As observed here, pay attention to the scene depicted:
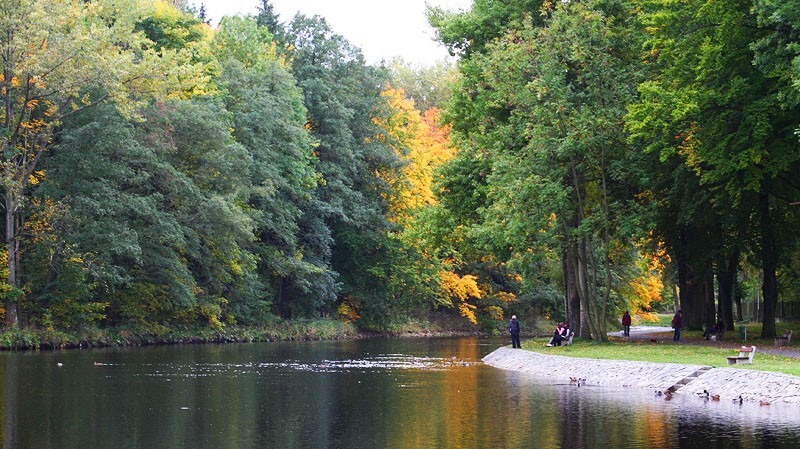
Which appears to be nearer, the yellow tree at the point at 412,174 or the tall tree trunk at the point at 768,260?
the tall tree trunk at the point at 768,260

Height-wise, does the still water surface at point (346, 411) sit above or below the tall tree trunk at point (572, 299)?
below

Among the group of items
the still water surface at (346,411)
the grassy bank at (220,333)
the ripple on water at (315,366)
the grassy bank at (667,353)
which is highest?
the grassy bank at (220,333)

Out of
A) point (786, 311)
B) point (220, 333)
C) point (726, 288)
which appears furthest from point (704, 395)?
point (786, 311)

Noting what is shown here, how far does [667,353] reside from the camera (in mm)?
34562

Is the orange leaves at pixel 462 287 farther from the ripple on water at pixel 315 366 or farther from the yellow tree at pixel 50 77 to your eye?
the ripple on water at pixel 315 366

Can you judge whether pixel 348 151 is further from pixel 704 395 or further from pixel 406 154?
pixel 704 395

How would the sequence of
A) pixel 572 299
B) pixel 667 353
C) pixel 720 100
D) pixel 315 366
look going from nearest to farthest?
pixel 720 100 < pixel 667 353 < pixel 315 366 < pixel 572 299

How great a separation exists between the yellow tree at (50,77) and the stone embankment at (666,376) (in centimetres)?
2180

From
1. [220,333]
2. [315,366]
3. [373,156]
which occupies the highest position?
[373,156]

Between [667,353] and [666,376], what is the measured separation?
A: 622 centimetres

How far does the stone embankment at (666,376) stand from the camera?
24078mm

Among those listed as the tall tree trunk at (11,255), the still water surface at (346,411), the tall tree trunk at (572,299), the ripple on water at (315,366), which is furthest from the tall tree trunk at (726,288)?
the tall tree trunk at (11,255)

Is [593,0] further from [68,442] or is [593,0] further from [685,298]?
[68,442]

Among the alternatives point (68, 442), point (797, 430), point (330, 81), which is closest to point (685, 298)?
point (330, 81)
